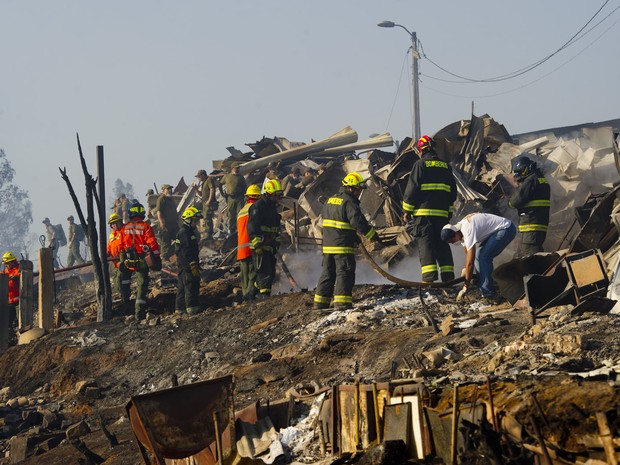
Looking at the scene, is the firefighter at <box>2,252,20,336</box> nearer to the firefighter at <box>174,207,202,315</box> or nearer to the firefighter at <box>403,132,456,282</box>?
the firefighter at <box>174,207,202,315</box>

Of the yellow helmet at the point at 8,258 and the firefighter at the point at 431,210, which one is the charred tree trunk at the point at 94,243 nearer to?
the yellow helmet at the point at 8,258

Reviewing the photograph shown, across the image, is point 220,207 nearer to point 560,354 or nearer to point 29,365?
point 29,365

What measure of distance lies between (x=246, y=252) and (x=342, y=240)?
7.97ft

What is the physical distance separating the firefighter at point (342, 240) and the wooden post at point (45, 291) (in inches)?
232

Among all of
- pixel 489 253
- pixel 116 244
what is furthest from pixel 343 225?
pixel 116 244

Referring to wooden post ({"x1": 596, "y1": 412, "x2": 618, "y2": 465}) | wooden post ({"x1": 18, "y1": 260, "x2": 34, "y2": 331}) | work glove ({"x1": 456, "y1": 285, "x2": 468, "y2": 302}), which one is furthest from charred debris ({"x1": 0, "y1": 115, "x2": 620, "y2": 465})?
wooden post ({"x1": 18, "y1": 260, "x2": 34, "y2": 331})

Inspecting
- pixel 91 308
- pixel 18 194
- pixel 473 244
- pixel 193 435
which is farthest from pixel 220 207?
pixel 18 194

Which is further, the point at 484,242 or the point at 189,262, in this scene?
the point at 189,262

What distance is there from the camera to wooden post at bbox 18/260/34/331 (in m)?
15.7

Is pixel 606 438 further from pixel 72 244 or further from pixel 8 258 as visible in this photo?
pixel 72 244

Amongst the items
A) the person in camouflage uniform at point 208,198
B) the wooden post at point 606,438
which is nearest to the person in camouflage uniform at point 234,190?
the person in camouflage uniform at point 208,198

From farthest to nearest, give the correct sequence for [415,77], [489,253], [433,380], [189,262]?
[415,77]
[189,262]
[489,253]
[433,380]

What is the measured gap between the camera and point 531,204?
11625 mm

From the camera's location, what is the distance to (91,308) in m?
16.5
